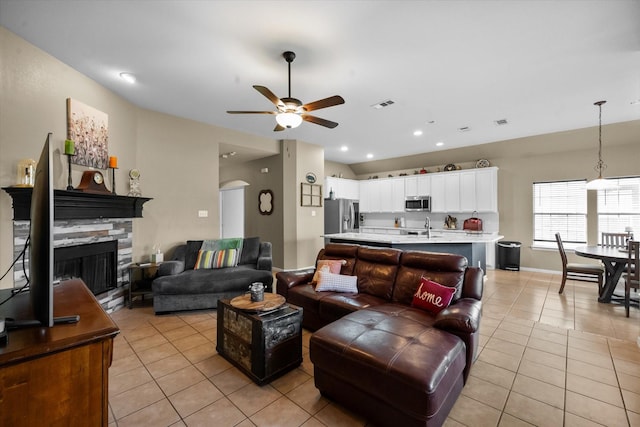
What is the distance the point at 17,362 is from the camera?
2.97 feet

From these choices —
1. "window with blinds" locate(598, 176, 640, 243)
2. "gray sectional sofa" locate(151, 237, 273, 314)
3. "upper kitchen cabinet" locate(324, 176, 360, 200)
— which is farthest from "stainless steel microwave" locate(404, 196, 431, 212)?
"gray sectional sofa" locate(151, 237, 273, 314)

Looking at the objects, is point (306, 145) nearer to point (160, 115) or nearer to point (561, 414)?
point (160, 115)

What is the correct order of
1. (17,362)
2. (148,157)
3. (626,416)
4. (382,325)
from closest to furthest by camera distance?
(17,362)
(626,416)
(382,325)
(148,157)

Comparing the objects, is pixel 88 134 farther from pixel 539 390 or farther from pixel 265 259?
pixel 539 390

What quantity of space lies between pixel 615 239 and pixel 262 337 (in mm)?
6066

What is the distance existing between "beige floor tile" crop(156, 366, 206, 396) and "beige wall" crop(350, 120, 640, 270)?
22.1 ft

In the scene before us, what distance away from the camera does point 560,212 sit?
5855 millimetres

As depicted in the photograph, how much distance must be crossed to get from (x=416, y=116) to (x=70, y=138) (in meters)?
4.60

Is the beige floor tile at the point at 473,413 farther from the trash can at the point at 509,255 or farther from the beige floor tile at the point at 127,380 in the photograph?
the trash can at the point at 509,255

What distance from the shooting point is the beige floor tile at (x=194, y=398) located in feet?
6.24

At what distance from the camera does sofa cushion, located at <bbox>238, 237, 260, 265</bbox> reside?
14.7ft

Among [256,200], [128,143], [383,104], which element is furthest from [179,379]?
[256,200]

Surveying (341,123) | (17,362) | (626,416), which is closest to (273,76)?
(341,123)

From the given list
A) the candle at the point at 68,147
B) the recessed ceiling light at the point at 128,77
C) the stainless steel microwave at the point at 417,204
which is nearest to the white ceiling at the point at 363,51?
the recessed ceiling light at the point at 128,77
